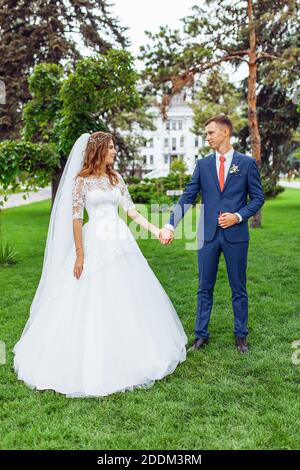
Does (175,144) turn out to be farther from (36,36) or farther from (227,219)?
(227,219)

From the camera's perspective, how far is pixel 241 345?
4836 mm

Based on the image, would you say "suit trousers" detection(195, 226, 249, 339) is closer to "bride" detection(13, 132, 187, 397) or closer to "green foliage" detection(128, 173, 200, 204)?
"bride" detection(13, 132, 187, 397)

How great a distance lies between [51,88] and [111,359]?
801 cm

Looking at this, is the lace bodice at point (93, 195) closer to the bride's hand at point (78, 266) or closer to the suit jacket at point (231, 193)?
the bride's hand at point (78, 266)

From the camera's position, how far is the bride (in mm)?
3988

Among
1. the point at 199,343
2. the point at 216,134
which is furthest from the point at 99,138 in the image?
the point at 199,343

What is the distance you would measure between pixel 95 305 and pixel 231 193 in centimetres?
164

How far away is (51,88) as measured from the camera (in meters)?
10.6

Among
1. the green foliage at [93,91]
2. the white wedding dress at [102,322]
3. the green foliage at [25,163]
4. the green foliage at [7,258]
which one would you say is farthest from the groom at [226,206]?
the green foliage at [7,258]

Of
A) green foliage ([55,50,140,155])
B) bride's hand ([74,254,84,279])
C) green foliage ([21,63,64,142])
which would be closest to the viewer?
bride's hand ([74,254,84,279])

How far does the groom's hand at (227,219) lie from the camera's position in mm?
4461

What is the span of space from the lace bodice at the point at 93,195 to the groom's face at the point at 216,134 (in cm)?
101

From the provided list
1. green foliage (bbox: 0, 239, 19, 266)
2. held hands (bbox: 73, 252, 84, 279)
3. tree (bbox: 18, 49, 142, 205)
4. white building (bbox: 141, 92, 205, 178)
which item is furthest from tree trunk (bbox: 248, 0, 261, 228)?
white building (bbox: 141, 92, 205, 178)
